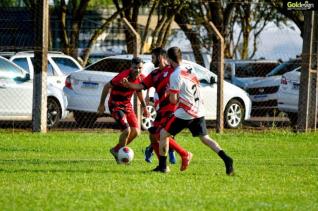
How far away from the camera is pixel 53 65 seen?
24.0 metres

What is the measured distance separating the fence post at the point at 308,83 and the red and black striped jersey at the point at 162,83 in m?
7.35

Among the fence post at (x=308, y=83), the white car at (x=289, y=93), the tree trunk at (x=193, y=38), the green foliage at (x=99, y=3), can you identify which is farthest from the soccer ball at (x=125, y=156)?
the green foliage at (x=99, y=3)

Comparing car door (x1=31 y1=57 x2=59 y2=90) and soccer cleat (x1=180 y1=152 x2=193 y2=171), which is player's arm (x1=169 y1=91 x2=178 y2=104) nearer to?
soccer cleat (x1=180 y1=152 x2=193 y2=171)

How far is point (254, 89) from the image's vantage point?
93.5 ft

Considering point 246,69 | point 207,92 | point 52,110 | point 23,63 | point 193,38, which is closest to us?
point 52,110

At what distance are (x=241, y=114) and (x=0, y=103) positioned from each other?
5699 millimetres

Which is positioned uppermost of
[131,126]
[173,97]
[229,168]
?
[173,97]

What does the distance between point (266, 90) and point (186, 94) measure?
48.1 feet

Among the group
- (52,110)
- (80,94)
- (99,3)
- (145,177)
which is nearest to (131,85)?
(145,177)

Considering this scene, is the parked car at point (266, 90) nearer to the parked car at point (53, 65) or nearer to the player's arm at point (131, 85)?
the parked car at point (53, 65)

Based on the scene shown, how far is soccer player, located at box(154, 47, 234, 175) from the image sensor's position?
13625 millimetres

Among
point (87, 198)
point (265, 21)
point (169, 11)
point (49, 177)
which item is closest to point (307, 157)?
point (49, 177)

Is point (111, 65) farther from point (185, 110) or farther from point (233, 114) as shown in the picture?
point (185, 110)

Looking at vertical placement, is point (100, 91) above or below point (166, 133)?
below
